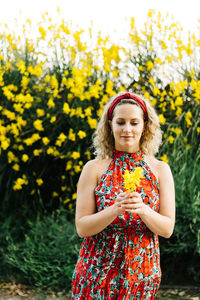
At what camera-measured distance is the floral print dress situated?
1.58 m

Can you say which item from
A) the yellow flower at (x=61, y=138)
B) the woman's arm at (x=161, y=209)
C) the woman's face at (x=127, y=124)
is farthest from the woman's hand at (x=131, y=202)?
the yellow flower at (x=61, y=138)

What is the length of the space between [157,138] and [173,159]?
2.34 meters

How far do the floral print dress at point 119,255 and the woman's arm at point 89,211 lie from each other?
0.10ft

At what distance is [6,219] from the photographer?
4340 millimetres

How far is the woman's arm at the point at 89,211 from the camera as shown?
1459 millimetres

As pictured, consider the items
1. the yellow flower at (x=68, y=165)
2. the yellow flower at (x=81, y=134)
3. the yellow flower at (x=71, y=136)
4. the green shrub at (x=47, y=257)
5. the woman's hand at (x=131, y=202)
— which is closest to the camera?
the woman's hand at (x=131, y=202)

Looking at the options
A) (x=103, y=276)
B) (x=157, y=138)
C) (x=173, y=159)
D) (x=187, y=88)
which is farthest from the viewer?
(x=187, y=88)

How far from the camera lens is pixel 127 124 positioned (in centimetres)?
159

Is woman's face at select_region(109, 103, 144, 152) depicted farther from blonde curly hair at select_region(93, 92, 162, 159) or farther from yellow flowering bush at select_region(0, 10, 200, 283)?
yellow flowering bush at select_region(0, 10, 200, 283)

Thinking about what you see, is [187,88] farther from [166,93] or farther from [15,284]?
[15,284]

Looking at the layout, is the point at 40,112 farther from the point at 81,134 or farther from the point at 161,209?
the point at 161,209

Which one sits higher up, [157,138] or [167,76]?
[167,76]

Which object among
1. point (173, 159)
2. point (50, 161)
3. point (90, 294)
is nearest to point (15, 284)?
point (50, 161)

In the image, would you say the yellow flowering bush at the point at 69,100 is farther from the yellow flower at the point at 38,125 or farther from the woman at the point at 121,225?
the woman at the point at 121,225
